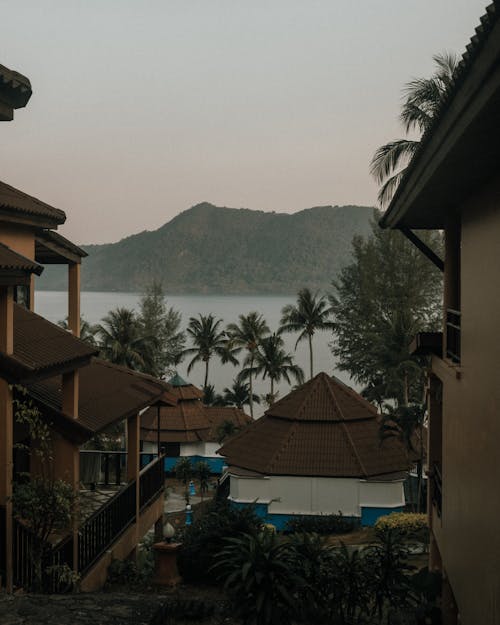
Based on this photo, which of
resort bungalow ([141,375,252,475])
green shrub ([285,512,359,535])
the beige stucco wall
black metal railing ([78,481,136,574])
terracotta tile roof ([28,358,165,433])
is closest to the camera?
the beige stucco wall

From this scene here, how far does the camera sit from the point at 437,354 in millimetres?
11672

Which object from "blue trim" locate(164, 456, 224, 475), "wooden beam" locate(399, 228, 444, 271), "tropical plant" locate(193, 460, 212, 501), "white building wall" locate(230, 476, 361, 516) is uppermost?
"wooden beam" locate(399, 228, 444, 271)

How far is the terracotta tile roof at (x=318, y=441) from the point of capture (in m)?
29.9

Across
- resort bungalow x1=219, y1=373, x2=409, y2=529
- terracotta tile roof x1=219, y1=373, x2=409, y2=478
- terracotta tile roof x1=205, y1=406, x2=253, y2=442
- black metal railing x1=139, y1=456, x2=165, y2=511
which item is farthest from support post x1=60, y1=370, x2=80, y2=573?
terracotta tile roof x1=205, y1=406, x2=253, y2=442

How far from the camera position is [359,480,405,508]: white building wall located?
29617mm

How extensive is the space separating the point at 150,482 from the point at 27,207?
267 inches

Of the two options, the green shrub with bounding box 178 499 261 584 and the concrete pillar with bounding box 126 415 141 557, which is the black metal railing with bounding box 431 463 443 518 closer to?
the green shrub with bounding box 178 499 261 584

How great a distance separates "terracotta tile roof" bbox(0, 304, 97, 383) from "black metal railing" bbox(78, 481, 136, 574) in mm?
2536

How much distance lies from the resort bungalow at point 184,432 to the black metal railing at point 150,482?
2880cm

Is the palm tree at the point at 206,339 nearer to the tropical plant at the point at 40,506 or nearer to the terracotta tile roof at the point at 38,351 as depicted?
the terracotta tile roof at the point at 38,351

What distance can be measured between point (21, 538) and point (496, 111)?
27.0 ft

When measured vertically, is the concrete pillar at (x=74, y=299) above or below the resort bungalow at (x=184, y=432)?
above

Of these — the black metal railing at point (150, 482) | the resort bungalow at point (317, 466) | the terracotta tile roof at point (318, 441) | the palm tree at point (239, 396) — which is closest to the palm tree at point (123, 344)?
the palm tree at point (239, 396)

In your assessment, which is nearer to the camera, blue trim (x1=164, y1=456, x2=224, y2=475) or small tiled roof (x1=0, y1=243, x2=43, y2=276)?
small tiled roof (x1=0, y1=243, x2=43, y2=276)
